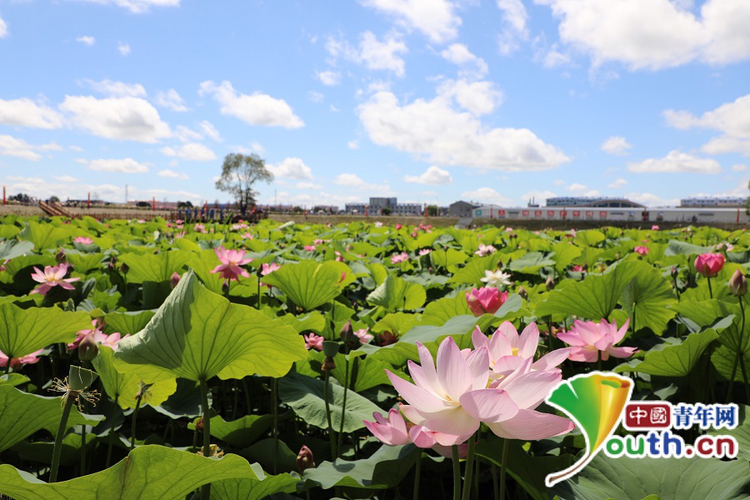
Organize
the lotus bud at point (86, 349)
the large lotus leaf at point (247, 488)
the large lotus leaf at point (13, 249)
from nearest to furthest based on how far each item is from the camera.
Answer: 1. the large lotus leaf at point (247, 488)
2. the lotus bud at point (86, 349)
3. the large lotus leaf at point (13, 249)

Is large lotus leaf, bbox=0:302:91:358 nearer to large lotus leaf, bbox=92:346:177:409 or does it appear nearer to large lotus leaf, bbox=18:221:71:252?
large lotus leaf, bbox=92:346:177:409

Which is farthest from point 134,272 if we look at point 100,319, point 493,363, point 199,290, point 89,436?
point 493,363

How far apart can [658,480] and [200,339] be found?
0.73m

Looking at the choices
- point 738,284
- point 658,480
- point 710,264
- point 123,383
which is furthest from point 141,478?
point 710,264

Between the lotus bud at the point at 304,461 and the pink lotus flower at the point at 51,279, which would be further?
the pink lotus flower at the point at 51,279

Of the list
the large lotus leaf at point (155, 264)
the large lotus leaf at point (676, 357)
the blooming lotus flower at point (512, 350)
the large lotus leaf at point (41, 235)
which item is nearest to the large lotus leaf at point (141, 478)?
the blooming lotus flower at point (512, 350)

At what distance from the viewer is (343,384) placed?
4.39 feet

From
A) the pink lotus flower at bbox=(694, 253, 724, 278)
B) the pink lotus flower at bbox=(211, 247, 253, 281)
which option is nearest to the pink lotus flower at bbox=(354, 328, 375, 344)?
the pink lotus flower at bbox=(211, 247, 253, 281)

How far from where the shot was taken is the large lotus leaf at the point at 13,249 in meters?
2.24

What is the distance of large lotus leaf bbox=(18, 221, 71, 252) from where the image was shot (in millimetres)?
3012

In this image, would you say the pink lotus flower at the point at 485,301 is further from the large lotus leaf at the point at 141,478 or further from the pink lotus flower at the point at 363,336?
the large lotus leaf at the point at 141,478

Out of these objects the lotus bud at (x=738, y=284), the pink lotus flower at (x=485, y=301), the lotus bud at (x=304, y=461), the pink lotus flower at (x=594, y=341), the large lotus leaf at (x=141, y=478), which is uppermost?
the lotus bud at (x=738, y=284)

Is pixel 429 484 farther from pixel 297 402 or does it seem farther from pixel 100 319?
pixel 100 319

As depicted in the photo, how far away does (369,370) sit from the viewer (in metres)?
1.29
